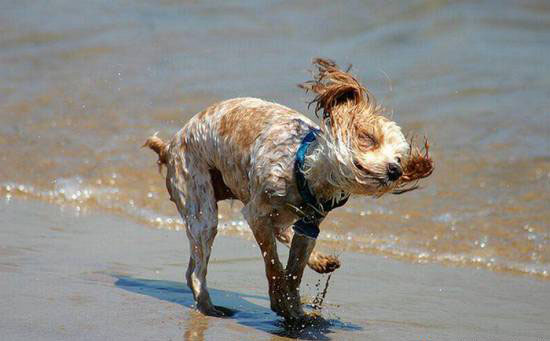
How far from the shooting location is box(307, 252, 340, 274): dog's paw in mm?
6410

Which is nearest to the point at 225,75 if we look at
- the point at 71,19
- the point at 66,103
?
the point at 66,103

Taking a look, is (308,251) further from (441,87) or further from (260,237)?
(441,87)

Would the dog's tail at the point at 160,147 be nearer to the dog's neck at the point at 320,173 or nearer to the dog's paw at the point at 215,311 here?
the dog's paw at the point at 215,311

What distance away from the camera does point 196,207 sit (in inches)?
258

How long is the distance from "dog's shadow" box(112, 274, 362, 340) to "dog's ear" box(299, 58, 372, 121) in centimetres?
126

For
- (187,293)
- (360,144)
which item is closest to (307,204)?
(360,144)

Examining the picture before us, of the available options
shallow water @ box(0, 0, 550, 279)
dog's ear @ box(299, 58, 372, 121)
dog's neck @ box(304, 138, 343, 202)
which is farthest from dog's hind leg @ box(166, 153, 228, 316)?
shallow water @ box(0, 0, 550, 279)

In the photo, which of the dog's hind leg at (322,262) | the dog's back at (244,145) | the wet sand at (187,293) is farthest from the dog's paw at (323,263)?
the dog's back at (244,145)

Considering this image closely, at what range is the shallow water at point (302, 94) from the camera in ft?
29.9

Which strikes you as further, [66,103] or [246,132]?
[66,103]

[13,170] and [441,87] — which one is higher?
[441,87]

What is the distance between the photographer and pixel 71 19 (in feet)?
50.8

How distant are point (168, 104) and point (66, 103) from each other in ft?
4.19

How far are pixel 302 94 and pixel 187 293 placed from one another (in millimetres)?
5944
